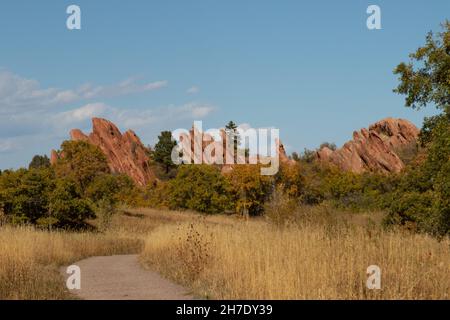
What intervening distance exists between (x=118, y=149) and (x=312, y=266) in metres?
113

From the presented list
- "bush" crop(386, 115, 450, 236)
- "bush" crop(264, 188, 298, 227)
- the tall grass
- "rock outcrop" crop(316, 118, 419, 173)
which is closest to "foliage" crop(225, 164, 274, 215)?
"bush" crop(386, 115, 450, 236)

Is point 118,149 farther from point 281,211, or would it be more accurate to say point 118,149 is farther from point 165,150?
point 281,211

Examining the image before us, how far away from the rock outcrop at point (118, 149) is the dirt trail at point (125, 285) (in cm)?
9699

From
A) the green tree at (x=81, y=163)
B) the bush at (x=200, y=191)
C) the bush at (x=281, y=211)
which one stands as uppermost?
the green tree at (x=81, y=163)

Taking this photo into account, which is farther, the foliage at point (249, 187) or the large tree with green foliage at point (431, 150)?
the foliage at point (249, 187)

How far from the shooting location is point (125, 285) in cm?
1221

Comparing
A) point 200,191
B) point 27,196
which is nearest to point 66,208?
point 27,196

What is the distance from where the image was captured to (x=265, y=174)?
216 feet

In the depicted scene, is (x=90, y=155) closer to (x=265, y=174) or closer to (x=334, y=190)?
(x=265, y=174)

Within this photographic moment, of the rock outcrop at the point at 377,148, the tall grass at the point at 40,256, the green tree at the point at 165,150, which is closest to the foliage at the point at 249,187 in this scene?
the rock outcrop at the point at 377,148

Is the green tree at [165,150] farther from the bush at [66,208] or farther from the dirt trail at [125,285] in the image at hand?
the dirt trail at [125,285]

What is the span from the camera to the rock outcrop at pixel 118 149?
11409cm

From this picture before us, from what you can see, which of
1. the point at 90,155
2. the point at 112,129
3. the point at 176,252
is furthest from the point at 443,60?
the point at 112,129

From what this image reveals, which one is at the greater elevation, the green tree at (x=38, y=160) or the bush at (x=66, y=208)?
the green tree at (x=38, y=160)
